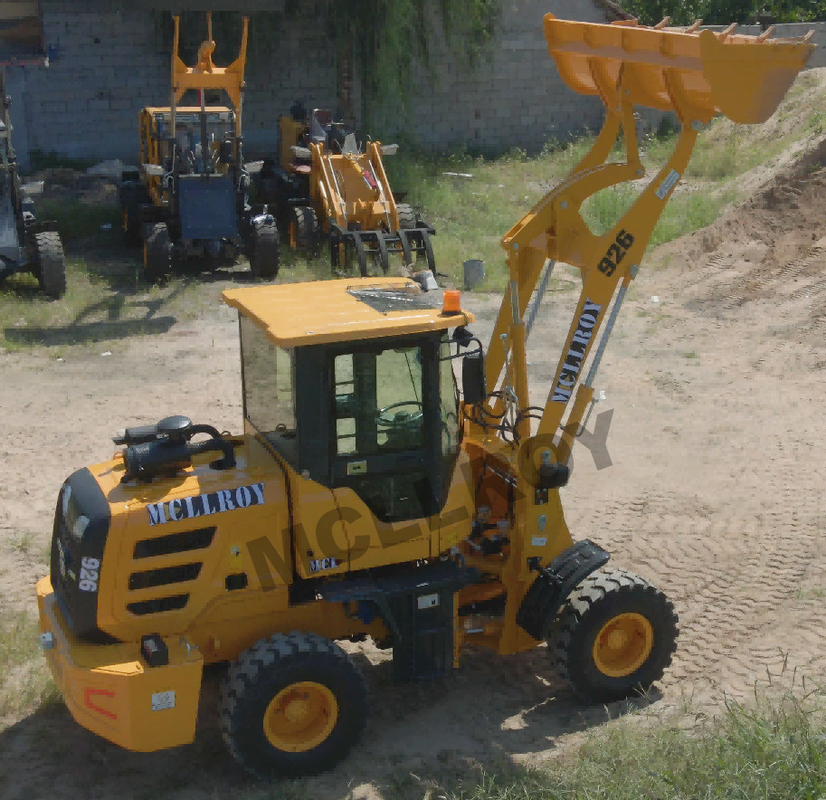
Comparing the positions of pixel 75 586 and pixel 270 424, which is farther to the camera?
pixel 270 424

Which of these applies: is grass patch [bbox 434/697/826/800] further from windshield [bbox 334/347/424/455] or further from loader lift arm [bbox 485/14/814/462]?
windshield [bbox 334/347/424/455]

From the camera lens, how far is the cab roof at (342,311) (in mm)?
5590

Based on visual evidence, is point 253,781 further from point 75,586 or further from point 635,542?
point 635,542

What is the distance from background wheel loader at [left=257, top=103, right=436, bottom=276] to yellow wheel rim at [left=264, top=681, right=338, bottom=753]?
10.4 m

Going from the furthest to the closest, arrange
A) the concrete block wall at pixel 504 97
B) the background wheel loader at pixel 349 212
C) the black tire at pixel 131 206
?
1. the concrete block wall at pixel 504 97
2. the black tire at pixel 131 206
3. the background wheel loader at pixel 349 212

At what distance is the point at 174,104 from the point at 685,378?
831 cm

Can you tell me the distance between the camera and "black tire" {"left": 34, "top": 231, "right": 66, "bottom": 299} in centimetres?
1509

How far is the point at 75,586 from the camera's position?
18.5ft

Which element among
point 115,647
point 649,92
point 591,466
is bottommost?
point 591,466

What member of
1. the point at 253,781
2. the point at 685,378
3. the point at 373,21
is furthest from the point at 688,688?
the point at 373,21

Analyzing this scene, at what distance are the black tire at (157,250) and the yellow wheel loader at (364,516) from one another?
9727 millimetres

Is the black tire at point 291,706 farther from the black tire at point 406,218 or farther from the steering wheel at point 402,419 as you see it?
the black tire at point 406,218

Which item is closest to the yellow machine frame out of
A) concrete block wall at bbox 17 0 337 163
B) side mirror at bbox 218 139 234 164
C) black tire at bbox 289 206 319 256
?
side mirror at bbox 218 139 234 164

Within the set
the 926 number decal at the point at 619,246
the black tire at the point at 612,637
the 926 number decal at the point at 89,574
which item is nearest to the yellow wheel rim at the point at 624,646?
the black tire at the point at 612,637
